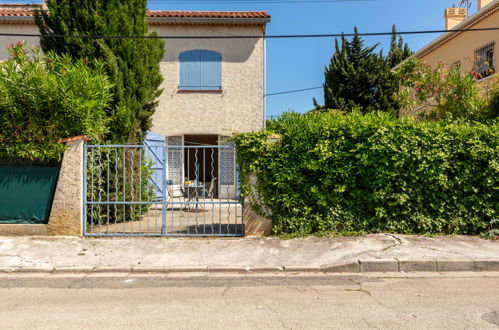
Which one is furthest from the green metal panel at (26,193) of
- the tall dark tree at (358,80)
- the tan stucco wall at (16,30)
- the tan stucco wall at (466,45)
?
the tall dark tree at (358,80)

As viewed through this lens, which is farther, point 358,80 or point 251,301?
point 358,80

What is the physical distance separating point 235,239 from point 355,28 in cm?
1760

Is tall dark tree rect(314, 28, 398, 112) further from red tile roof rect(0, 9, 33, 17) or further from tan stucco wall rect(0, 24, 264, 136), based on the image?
red tile roof rect(0, 9, 33, 17)

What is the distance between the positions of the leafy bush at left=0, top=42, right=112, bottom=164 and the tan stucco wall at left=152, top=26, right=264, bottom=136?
654cm

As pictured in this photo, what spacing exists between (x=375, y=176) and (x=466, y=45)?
34.7 feet

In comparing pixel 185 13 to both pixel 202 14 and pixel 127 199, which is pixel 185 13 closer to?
pixel 202 14

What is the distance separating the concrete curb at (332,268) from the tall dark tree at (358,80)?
14632mm

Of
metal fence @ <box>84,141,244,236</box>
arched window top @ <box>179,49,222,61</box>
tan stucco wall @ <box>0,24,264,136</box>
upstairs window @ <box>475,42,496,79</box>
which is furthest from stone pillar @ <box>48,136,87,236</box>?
upstairs window @ <box>475,42,496,79</box>

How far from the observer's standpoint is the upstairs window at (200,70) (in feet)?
46.3

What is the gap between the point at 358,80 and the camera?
66.2 feet

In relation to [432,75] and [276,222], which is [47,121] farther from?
[432,75]

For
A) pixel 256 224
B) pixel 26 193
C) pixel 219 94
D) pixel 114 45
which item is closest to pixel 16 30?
pixel 114 45

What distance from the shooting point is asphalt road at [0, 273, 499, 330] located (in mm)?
3596

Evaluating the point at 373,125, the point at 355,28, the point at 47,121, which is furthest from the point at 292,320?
the point at 355,28
